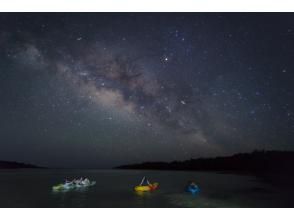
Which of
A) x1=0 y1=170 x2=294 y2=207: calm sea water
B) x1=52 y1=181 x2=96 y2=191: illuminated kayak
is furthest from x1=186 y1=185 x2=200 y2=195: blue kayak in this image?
x1=52 y1=181 x2=96 y2=191: illuminated kayak

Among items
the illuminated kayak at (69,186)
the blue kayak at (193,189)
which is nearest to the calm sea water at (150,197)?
the blue kayak at (193,189)

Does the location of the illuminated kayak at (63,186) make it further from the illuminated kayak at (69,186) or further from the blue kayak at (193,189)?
the blue kayak at (193,189)

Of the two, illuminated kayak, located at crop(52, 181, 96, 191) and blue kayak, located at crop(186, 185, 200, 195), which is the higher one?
illuminated kayak, located at crop(52, 181, 96, 191)

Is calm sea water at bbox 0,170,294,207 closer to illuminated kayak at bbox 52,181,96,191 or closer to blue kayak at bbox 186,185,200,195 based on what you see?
blue kayak at bbox 186,185,200,195

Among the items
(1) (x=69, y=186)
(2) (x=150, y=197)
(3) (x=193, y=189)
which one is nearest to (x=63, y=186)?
(1) (x=69, y=186)

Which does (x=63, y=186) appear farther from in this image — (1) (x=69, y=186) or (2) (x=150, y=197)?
(2) (x=150, y=197)

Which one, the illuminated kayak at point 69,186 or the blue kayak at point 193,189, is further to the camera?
the illuminated kayak at point 69,186

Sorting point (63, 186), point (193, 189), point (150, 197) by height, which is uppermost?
point (63, 186)

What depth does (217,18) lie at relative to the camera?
38.9 feet

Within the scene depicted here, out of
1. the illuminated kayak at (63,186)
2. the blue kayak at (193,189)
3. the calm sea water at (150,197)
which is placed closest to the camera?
the calm sea water at (150,197)
